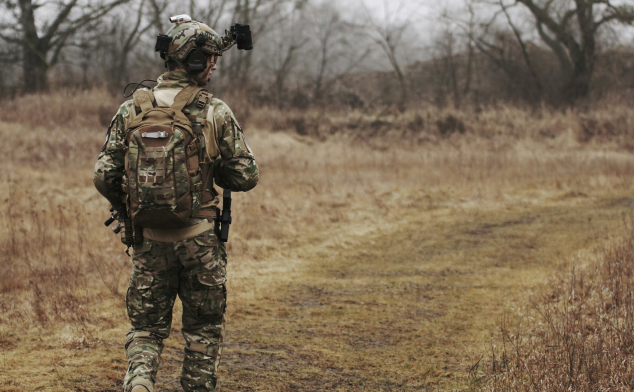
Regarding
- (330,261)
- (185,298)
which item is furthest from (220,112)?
(330,261)

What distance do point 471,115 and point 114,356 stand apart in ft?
67.8

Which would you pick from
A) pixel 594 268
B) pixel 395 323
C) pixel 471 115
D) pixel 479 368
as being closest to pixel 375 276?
pixel 395 323

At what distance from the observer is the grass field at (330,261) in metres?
3.89

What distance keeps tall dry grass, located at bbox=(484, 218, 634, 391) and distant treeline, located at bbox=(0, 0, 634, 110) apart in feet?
62.7

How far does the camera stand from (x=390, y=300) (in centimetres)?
566

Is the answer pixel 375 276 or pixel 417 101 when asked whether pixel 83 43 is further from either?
pixel 375 276

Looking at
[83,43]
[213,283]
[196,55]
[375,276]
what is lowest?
[375,276]

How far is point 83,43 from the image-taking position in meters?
21.0

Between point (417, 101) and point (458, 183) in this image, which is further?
point (417, 101)

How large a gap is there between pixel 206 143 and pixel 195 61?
464mm

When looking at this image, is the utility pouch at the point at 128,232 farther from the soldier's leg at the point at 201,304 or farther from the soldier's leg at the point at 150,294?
the soldier's leg at the point at 201,304

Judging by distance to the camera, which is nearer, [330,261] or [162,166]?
[162,166]

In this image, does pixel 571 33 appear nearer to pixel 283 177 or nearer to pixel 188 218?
pixel 283 177

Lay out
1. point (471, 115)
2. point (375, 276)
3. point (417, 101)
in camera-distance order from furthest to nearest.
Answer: point (417, 101) → point (471, 115) → point (375, 276)
